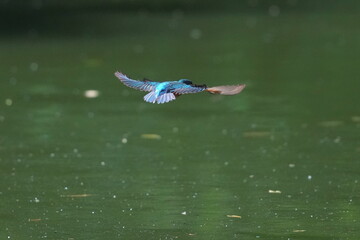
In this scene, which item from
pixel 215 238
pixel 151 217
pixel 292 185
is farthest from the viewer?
pixel 292 185

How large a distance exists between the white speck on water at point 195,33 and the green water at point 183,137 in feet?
0.13

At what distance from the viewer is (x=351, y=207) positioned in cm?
652

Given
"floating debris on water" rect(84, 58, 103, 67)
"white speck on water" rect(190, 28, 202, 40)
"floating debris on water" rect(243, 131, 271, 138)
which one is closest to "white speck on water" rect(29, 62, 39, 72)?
"floating debris on water" rect(84, 58, 103, 67)

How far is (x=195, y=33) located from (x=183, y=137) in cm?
633

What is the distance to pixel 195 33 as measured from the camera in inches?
592

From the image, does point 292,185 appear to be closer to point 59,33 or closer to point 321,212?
point 321,212

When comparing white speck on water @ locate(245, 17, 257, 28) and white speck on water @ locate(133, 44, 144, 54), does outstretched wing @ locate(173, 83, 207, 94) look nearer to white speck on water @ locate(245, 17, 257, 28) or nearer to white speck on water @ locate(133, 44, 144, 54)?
white speck on water @ locate(133, 44, 144, 54)

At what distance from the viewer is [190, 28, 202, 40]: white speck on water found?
Answer: 14.7 metres

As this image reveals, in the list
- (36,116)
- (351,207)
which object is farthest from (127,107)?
(351,207)

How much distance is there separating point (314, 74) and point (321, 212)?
5.56m

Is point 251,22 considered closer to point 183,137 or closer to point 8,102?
point 8,102

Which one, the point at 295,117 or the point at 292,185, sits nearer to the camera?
the point at 292,185

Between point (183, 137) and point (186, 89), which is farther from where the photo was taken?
point (183, 137)

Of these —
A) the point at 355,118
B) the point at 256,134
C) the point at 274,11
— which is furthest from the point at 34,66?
the point at 274,11
